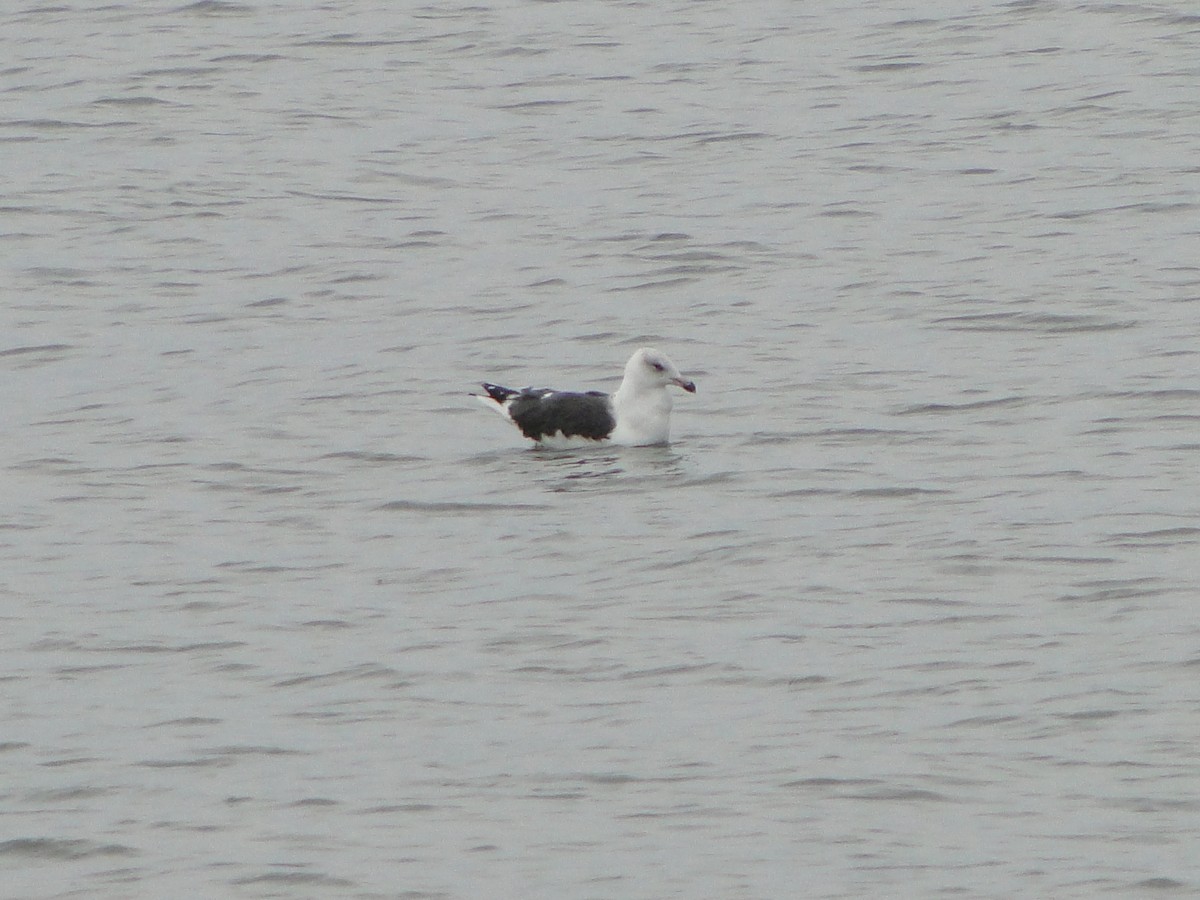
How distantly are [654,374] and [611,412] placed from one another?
1.20ft

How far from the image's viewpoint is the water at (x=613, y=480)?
8.95m

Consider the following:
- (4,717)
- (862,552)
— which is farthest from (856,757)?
(4,717)

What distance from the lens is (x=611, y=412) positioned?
15.1 meters

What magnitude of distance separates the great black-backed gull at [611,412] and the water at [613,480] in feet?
0.65

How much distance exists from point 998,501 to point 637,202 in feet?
30.9

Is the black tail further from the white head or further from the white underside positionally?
the white head

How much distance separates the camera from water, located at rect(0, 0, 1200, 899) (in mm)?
8953

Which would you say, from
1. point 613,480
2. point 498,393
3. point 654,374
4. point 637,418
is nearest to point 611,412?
point 637,418

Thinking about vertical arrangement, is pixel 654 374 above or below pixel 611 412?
above

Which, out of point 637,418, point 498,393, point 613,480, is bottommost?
point 613,480

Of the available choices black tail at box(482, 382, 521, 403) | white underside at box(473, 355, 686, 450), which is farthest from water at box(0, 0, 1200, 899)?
black tail at box(482, 382, 521, 403)

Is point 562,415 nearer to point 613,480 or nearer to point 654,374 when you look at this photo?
point 654,374

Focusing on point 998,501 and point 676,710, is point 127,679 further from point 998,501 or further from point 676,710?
point 998,501

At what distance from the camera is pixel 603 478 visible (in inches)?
566
